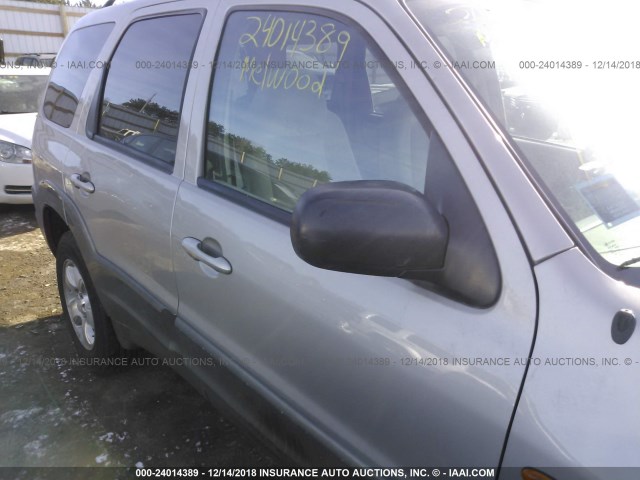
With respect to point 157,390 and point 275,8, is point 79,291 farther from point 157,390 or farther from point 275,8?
point 275,8

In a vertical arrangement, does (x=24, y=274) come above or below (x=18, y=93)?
below

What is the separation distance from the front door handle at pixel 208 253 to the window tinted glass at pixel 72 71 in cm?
143

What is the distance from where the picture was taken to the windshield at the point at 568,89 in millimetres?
1195

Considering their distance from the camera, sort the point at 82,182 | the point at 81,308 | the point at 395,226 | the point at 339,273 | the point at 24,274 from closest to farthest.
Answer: the point at 395,226, the point at 339,273, the point at 82,182, the point at 81,308, the point at 24,274

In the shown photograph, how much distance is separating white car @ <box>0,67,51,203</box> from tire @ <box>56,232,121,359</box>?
2798 mm

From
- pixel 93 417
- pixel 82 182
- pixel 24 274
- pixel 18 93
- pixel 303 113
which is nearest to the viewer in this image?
pixel 303 113

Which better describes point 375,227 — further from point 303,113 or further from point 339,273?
point 303,113

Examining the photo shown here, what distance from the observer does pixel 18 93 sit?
6637 millimetres

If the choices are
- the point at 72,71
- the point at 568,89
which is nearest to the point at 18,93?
the point at 72,71

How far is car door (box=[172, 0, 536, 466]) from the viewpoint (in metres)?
1.09

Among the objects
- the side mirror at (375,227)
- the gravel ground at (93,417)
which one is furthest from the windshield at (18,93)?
the side mirror at (375,227)

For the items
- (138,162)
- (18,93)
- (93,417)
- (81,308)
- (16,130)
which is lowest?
(93,417)

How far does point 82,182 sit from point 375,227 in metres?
1.93

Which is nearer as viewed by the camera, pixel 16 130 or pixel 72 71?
pixel 72 71
